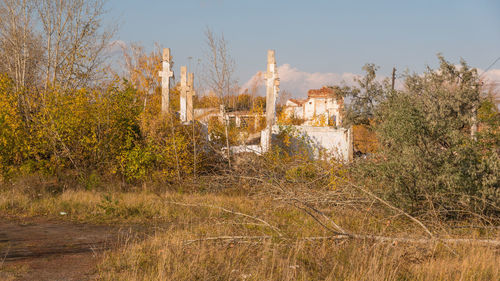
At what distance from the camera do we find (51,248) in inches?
296

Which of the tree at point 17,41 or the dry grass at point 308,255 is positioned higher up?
the tree at point 17,41

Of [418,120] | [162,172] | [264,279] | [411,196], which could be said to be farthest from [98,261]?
[162,172]

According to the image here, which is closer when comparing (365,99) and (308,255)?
(308,255)

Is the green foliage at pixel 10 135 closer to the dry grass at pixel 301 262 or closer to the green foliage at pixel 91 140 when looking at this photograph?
the green foliage at pixel 91 140

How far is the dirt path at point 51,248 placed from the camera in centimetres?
611

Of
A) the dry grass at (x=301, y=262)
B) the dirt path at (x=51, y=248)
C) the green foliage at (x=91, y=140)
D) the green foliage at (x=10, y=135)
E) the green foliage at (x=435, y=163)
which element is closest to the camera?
the dry grass at (x=301, y=262)

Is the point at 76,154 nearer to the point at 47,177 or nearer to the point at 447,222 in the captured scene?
the point at 47,177

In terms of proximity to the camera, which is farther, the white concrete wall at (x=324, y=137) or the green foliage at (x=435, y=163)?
the white concrete wall at (x=324, y=137)

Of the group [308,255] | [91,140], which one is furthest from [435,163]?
[91,140]

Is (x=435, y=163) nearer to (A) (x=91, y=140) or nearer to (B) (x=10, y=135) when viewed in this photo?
(A) (x=91, y=140)

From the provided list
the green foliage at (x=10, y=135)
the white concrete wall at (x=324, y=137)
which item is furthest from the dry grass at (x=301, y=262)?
the green foliage at (x=10, y=135)

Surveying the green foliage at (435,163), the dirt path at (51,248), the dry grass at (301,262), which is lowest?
the dirt path at (51,248)

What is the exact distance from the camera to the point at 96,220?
32.6 ft

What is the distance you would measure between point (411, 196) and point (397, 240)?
6.92 ft
